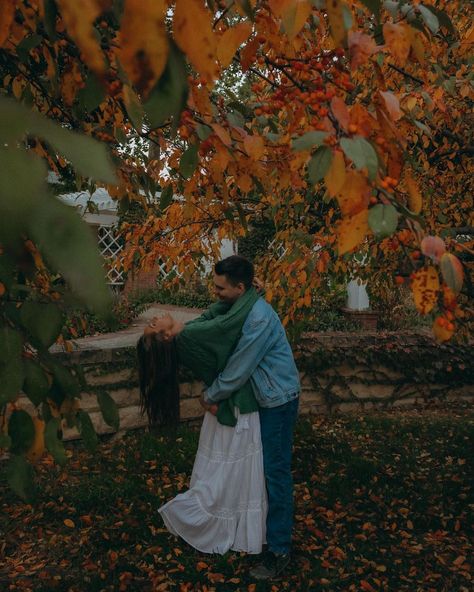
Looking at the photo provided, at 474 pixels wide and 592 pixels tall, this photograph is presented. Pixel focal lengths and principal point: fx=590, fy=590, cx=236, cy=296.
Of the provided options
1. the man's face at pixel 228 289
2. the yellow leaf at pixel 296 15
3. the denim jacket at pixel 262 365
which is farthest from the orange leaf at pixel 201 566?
the yellow leaf at pixel 296 15

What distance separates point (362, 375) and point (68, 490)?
11.3 ft

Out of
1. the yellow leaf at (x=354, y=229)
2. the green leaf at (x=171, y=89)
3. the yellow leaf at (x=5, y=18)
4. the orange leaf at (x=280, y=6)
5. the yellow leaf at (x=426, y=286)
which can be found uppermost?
the orange leaf at (x=280, y=6)

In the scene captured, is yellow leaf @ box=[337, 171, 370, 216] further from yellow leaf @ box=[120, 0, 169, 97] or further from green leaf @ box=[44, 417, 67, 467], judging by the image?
green leaf @ box=[44, 417, 67, 467]

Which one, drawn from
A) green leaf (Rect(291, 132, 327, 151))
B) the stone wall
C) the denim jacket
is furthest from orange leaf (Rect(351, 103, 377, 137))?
the stone wall

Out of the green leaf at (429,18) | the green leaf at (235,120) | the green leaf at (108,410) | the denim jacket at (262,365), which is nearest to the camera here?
the green leaf at (108,410)

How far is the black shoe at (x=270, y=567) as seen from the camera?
3.14 metres

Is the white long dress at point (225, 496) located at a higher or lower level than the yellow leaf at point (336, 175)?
lower

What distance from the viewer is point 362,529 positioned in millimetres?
3797

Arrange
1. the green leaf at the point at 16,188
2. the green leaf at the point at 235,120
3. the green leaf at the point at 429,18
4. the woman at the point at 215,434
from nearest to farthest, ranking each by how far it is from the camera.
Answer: the green leaf at the point at 16,188
the green leaf at the point at 429,18
the green leaf at the point at 235,120
the woman at the point at 215,434

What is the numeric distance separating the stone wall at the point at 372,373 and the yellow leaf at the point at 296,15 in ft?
14.6

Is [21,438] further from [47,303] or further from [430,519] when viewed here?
[430,519]

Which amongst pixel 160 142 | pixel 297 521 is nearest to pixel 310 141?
pixel 160 142

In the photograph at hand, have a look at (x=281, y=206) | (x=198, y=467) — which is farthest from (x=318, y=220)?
(x=198, y=467)

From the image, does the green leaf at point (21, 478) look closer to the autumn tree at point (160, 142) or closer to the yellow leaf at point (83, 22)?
the autumn tree at point (160, 142)
